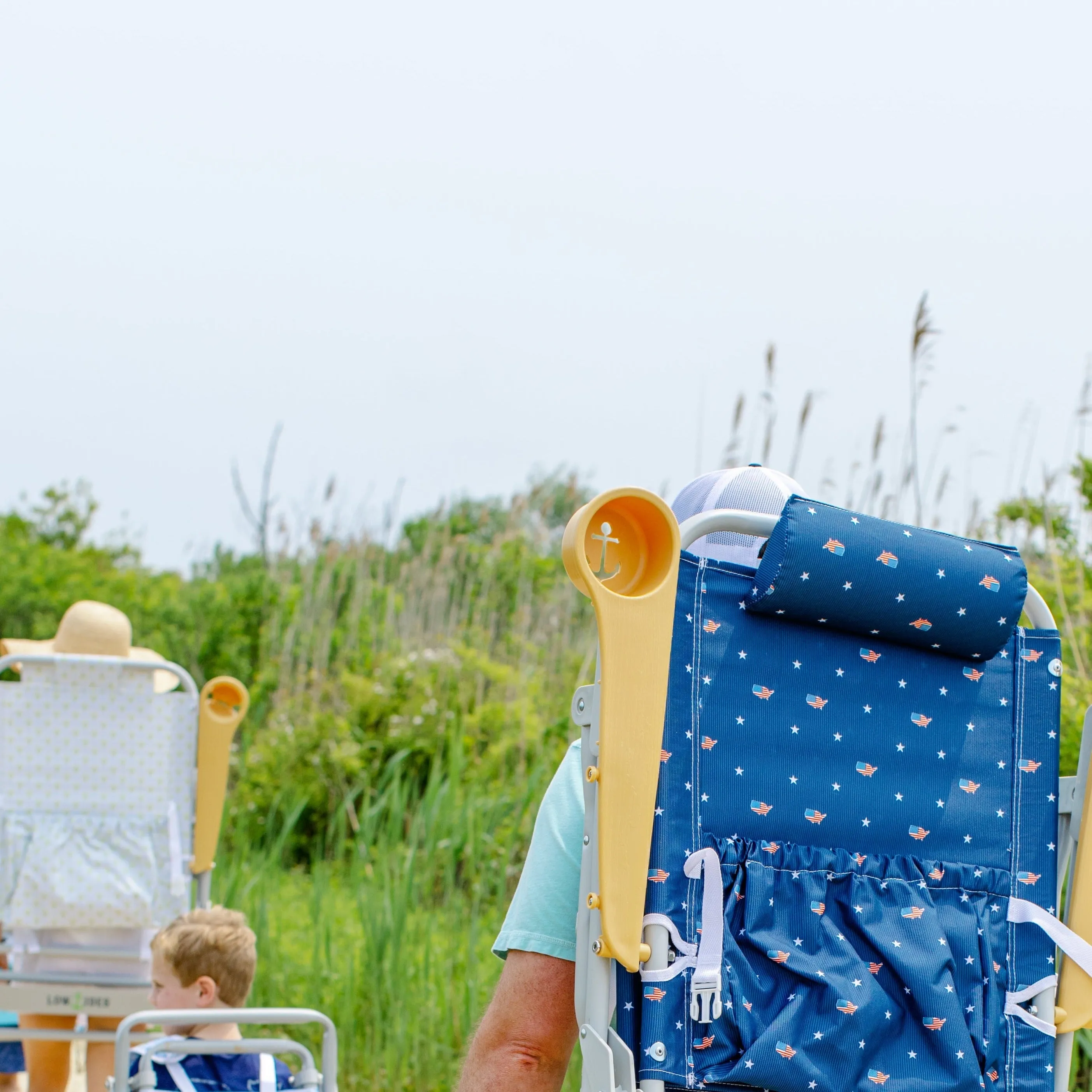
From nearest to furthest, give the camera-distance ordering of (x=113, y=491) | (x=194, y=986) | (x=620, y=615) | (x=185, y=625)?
(x=620, y=615), (x=194, y=986), (x=185, y=625), (x=113, y=491)

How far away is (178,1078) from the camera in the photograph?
2535 mm

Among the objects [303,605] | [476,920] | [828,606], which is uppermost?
[828,606]

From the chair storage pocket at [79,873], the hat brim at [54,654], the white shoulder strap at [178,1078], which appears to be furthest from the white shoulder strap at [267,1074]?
the hat brim at [54,654]

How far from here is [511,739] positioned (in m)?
5.33

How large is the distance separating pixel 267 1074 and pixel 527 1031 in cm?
137

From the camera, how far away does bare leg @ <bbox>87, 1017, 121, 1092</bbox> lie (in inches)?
146

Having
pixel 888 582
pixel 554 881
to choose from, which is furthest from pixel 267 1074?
pixel 888 582

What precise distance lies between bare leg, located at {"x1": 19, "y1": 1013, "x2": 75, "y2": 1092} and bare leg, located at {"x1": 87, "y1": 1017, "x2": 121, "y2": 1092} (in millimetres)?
72

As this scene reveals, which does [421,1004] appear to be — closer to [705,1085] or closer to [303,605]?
[705,1085]

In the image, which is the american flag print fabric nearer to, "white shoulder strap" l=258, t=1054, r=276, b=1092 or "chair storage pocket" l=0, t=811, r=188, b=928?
"white shoulder strap" l=258, t=1054, r=276, b=1092

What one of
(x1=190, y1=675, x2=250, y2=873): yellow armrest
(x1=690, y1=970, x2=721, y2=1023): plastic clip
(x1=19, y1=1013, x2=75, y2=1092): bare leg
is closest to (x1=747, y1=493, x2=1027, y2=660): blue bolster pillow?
(x1=690, y1=970, x2=721, y2=1023): plastic clip

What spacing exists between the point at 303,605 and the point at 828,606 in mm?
6111

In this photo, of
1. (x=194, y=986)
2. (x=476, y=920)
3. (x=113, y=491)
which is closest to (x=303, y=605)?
(x=476, y=920)

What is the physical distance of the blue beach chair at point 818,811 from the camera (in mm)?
1367
